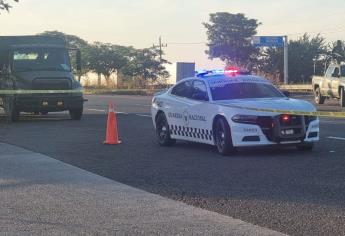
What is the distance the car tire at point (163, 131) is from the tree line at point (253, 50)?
5058cm

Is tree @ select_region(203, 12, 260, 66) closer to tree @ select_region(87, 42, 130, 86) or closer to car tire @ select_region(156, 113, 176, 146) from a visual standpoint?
tree @ select_region(87, 42, 130, 86)

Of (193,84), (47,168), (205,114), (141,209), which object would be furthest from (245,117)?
(141,209)

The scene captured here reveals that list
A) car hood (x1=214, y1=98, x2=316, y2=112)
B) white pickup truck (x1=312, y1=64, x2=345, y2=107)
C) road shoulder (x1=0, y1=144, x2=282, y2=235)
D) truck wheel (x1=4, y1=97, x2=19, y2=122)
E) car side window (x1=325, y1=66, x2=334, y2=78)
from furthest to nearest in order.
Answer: car side window (x1=325, y1=66, x2=334, y2=78), white pickup truck (x1=312, y1=64, x2=345, y2=107), truck wheel (x1=4, y1=97, x2=19, y2=122), car hood (x1=214, y1=98, x2=316, y2=112), road shoulder (x1=0, y1=144, x2=282, y2=235)

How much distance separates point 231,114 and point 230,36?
66433 millimetres

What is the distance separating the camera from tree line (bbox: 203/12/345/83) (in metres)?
69.5

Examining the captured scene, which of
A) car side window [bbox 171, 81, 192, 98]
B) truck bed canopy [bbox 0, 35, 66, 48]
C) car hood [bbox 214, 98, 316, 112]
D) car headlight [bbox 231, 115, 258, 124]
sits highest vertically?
truck bed canopy [bbox 0, 35, 66, 48]

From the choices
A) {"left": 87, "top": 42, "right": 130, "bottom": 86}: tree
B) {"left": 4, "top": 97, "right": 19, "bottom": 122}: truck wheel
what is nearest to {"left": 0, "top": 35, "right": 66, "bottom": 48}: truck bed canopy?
{"left": 4, "top": 97, "right": 19, "bottom": 122}: truck wheel

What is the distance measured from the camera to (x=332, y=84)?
26.9 metres

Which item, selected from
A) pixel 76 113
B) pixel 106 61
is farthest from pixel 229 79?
pixel 106 61

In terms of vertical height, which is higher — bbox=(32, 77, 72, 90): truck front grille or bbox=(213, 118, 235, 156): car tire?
bbox=(32, 77, 72, 90): truck front grille

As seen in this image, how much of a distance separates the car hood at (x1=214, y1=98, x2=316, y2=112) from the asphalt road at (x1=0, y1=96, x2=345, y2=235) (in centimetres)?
80

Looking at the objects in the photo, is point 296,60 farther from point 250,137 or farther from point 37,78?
point 250,137

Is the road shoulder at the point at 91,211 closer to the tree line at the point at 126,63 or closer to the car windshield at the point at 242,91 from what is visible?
the car windshield at the point at 242,91

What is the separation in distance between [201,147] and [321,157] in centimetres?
285
